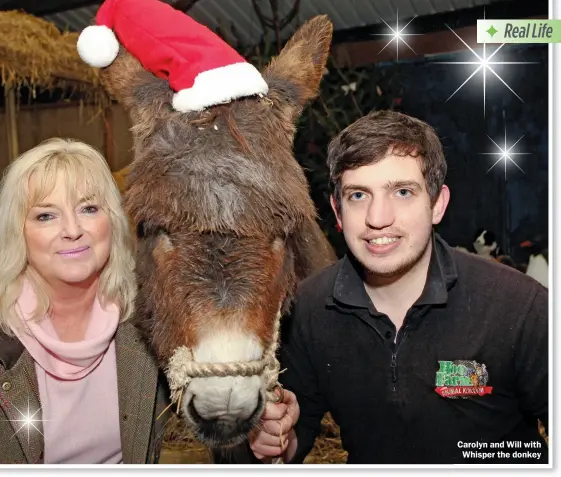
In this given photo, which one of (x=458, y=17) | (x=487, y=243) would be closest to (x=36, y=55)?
(x=458, y=17)

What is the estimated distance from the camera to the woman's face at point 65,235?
1.34 m

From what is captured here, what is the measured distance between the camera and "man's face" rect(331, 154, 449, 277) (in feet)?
4.40

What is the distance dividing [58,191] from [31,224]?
10 centimetres

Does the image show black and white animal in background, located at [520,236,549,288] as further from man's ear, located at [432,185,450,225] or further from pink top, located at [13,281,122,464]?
pink top, located at [13,281,122,464]

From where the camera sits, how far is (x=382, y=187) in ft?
4.41

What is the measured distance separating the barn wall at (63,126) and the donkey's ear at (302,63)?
1.55 feet

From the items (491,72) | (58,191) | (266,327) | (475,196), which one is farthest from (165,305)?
(491,72)

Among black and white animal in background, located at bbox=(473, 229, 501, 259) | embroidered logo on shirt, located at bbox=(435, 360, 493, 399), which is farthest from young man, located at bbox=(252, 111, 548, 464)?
black and white animal in background, located at bbox=(473, 229, 501, 259)

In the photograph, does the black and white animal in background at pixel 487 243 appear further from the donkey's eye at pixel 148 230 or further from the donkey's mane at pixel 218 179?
the donkey's eye at pixel 148 230

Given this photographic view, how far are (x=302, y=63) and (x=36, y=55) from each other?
685mm

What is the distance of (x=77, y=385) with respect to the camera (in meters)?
1.42

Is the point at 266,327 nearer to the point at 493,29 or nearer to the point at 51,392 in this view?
the point at 51,392

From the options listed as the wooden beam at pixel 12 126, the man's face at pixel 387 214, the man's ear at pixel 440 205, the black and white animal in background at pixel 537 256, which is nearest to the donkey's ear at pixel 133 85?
the wooden beam at pixel 12 126

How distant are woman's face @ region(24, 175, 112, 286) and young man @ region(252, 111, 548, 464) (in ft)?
1.66
